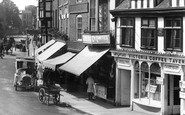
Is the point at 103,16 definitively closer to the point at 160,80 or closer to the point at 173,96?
the point at 160,80

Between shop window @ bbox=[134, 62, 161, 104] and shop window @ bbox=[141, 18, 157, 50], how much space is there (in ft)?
3.25

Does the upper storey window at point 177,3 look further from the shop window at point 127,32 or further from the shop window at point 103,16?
the shop window at point 103,16

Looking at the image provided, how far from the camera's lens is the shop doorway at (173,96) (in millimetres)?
21344

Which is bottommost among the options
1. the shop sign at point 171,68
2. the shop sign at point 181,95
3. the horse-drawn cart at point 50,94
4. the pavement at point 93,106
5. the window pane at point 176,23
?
the pavement at point 93,106

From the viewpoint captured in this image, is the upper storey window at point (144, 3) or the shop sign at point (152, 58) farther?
the upper storey window at point (144, 3)

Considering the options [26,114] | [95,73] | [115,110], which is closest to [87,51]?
[95,73]

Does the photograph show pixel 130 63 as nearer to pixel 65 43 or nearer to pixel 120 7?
pixel 120 7

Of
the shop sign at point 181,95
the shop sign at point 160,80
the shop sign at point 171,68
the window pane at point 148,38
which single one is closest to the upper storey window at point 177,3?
the window pane at point 148,38

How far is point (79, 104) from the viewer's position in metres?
25.0

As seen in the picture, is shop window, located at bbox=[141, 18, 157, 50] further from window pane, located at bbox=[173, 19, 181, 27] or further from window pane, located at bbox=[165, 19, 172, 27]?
window pane, located at bbox=[173, 19, 181, 27]

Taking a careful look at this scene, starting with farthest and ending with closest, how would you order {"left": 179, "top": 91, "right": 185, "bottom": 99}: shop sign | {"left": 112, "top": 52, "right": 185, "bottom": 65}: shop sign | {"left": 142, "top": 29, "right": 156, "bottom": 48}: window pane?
{"left": 142, "top": 29, "right": 156, "bottom": 48}: window pane
{"left": 112, "top": 52, "right": 185, "bottom": 65}: shop sign
{"left": 179, "top": 91, "right": 185, "bottom": 99}: shop sign

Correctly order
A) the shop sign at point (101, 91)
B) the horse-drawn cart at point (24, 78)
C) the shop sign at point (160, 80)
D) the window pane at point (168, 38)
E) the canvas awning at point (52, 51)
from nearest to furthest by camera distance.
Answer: the window pane at point (168, 38)
the shop sign at point (160, 80)
the shop sign at point (101, 91)
the horse-drawn cart at point (24, 78)
the canvas awning at point (52, 51)

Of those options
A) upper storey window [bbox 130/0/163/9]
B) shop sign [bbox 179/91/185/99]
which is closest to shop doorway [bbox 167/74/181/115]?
shop sign [bbox 179/91/185/99]

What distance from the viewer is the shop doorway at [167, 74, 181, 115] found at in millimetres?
21344
